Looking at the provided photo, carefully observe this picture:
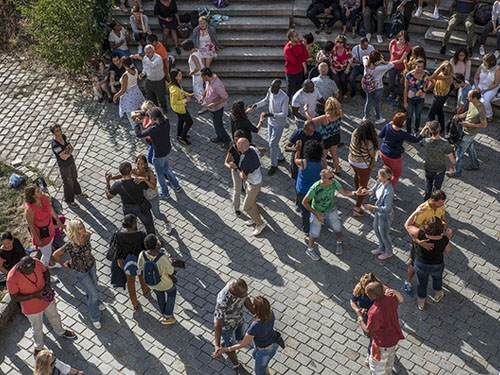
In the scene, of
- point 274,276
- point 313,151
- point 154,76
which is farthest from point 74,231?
point 154,76

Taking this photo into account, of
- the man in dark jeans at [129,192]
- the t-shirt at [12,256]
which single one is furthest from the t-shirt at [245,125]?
the t-shirt at [12,256]

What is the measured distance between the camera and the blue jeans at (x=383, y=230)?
10320 millimetres

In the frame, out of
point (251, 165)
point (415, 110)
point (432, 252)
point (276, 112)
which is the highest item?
point (276, 112)

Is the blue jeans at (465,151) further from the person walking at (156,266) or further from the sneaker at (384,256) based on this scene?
the person walking at (156,266)

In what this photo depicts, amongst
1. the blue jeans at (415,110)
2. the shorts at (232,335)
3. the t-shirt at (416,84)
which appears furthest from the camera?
the blue jeans at (415,110)

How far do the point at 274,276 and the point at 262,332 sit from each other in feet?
8.76

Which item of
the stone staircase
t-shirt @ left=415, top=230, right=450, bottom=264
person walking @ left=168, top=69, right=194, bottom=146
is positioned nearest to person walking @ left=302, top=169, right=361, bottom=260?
t-shirt @ left=415, top=230, right=450, bottom=264

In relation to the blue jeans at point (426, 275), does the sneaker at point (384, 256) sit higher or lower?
lower

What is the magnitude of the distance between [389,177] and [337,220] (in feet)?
3.75

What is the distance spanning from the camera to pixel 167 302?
962 centimetres

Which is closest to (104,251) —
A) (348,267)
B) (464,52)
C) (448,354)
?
(348,267)

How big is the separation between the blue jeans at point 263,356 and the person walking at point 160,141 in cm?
457

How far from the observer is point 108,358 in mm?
9453

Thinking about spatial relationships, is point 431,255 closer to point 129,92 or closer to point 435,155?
point 435,155
